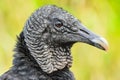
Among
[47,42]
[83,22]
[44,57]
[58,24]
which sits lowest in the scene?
[44,57]

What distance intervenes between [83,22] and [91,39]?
2.70m

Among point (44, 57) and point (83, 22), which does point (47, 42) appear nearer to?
point (44, 57)

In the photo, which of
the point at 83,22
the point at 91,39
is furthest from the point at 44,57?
the point at 83,22

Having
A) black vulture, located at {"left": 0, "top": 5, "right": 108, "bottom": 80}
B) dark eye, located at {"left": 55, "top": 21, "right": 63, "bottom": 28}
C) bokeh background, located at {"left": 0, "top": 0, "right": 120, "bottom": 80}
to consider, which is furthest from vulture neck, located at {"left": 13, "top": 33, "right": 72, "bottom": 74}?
bokeh background, located at {"left": 0, "top": 0, "right": 120, "bottom": 80}

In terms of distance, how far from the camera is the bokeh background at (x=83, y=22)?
9.90 m

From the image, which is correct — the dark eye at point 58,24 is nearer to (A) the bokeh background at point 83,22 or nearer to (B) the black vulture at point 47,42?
(B) the black vulture at point 47,42

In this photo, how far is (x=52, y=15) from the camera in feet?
24.5

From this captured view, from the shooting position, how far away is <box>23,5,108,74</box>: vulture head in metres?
7.43

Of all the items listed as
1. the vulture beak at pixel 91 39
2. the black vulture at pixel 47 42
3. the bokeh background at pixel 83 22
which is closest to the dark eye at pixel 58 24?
the black vulture at pixel 47 42

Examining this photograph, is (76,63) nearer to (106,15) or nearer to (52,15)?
(106,15)

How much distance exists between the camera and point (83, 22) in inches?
396

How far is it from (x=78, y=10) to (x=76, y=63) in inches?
27.0

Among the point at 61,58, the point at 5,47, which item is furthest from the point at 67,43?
the point at 5,47

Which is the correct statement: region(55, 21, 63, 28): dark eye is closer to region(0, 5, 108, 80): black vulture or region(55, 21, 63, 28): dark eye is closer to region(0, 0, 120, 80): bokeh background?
region(0, 5, 108, 80): black vulture
